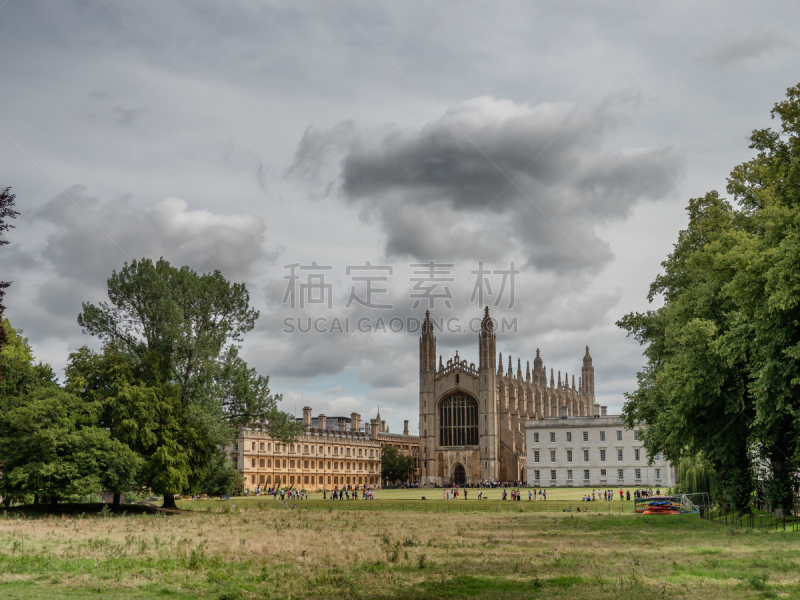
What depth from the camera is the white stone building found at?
99.2 metres

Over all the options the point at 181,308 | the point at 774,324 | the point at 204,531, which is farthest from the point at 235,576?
the point at 181,308

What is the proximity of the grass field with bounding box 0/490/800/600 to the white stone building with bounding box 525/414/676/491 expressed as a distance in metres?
75.1

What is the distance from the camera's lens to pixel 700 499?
4509 centimetres

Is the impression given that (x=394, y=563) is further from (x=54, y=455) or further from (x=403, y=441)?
(x=403, y=441)

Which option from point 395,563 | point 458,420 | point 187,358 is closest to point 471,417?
point 458,420

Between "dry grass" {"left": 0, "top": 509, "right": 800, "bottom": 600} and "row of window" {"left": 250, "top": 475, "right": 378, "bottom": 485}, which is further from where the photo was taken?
"row of window" {"left": 250, "top": 475, "right": 378, "bottom": 485}

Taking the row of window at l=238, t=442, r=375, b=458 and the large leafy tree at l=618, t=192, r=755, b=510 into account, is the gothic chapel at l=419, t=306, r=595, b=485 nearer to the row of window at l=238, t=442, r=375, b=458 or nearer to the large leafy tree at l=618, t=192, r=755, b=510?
the row of window at l=238, t=442, r=375, b=458

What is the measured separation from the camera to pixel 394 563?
58.6 feet

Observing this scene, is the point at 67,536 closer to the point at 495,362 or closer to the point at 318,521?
the point at 318,521

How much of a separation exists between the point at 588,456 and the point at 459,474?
21.1m

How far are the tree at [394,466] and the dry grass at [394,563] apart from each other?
3868 inches

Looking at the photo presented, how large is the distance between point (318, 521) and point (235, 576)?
62.4ft

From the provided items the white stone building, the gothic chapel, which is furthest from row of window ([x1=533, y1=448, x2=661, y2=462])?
the gothic chapel

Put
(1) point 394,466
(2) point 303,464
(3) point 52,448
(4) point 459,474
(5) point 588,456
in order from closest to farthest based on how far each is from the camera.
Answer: (3) point 52,448 < (5) point 588,456 < (2) point 303,464 < (4) point 459,474 < (1) point 394,466
